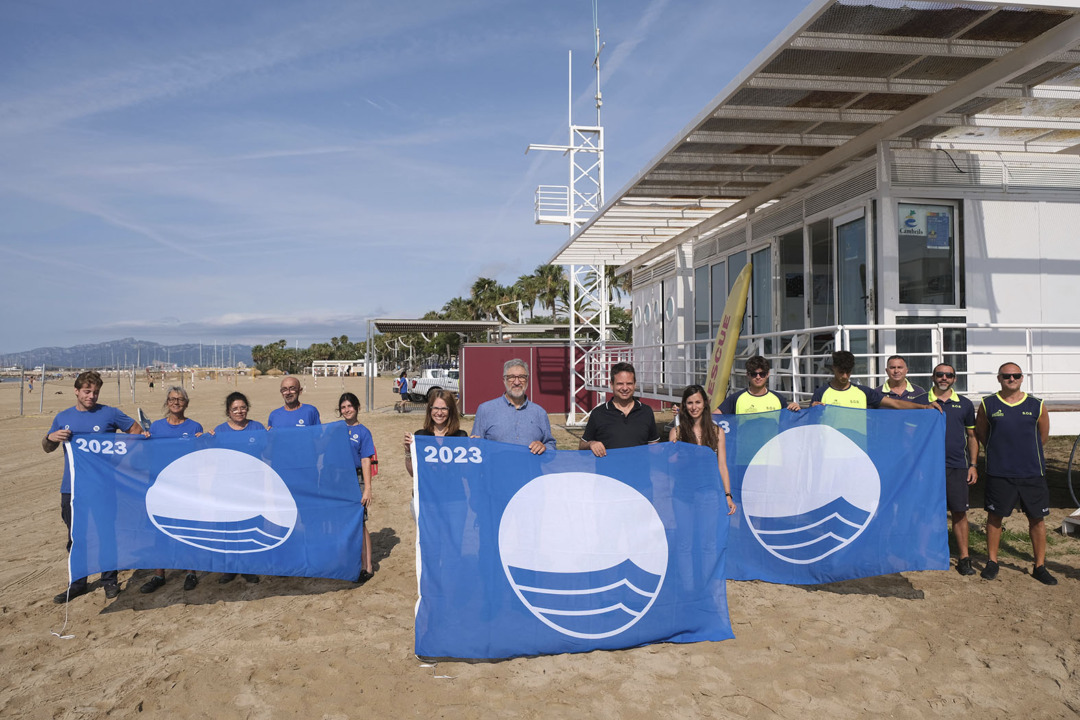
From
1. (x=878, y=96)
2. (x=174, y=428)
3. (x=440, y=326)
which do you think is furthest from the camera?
(x=440, y=326)

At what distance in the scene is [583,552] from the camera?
4.29 meters

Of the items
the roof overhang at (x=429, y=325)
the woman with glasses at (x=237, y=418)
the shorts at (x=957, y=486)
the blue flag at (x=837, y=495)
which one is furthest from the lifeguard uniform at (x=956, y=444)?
the roof overhang at (x=429, y=325)

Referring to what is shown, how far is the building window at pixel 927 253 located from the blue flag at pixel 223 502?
262 inches

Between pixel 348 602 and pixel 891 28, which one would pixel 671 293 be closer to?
pixel 891 28

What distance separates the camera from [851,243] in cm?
883

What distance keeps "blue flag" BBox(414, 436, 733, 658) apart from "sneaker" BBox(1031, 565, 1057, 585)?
3.16 meters

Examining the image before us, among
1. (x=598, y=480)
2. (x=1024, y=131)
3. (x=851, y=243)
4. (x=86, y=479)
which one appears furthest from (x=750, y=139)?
(x=86, y=479)

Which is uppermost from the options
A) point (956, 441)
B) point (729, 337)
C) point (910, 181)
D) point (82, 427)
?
point (910, 181)

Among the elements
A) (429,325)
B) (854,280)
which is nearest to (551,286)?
(429,325)

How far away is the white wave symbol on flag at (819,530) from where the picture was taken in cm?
522

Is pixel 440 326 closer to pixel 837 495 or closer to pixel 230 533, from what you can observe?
pixel 230 533

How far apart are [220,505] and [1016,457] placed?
630 cm

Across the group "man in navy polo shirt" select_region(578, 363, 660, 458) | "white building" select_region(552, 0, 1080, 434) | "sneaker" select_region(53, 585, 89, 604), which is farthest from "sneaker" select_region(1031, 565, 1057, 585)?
"sneaker" select_region(53, 585, 89, 604)

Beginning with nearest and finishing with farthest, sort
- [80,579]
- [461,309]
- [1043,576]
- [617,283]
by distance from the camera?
[80,579], [1043,576], [617,283], [461,309]
